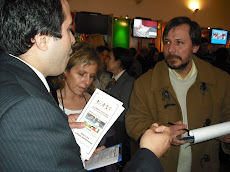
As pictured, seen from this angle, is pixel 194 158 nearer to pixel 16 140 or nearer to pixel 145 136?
pixel 145 136

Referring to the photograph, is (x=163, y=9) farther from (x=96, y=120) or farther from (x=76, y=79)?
(x=96, y=120)

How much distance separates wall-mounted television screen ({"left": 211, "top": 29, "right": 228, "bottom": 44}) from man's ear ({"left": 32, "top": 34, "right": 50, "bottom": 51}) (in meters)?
10.6

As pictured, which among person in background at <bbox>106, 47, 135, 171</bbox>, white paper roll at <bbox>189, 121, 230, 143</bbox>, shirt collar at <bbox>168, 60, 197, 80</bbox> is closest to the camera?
white paper roll at <bbox>189, 121, 230, 143</bbox>

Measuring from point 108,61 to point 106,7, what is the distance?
5085mm

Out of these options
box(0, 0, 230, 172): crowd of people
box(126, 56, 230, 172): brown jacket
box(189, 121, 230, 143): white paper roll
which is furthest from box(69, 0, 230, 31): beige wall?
box(189, 121, 230, 143): white paper roll

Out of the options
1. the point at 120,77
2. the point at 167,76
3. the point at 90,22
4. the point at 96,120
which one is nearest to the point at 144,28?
the point at 90,22

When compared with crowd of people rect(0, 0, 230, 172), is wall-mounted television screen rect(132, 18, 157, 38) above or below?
above

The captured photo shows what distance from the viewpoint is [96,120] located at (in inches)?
54.3

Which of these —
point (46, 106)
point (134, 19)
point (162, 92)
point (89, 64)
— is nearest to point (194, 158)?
point (162, 92)

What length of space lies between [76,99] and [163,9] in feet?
27.8

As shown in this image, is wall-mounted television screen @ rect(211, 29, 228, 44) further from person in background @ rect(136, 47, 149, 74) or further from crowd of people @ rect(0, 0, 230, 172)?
crowd of people @ rect(0, 0, 230, 172)

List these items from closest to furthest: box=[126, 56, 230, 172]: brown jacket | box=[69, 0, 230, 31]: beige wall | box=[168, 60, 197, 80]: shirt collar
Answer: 1. box=[126, 56, 230, 172]: brown jacket
2. box=[168, 60, 197, 80]: shirt collar
3. box=[69, 0, 230, 31]: beige wall

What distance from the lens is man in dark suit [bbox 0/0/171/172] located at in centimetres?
58

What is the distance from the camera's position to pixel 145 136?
3.34 feet
